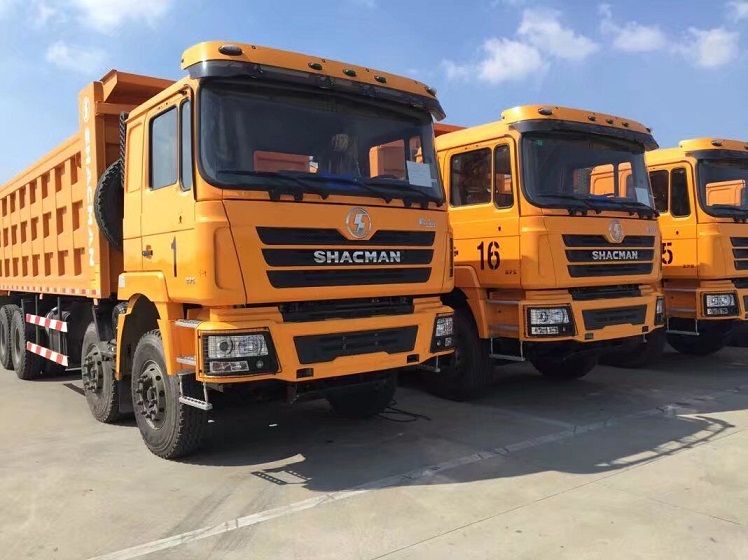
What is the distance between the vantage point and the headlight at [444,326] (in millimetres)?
5152

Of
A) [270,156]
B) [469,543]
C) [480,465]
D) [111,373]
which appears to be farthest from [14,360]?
[469,543]

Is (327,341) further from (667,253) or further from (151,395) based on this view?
(667,253)

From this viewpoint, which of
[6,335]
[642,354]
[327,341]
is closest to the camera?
[327,341]

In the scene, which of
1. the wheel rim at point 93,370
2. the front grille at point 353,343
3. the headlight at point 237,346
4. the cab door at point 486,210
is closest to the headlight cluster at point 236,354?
the headlight at point 237,346

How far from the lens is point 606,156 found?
6.95 meters

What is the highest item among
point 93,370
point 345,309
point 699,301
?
point 345,309

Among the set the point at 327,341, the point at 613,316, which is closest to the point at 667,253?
the point at 613,316

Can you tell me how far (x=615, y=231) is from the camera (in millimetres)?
6684

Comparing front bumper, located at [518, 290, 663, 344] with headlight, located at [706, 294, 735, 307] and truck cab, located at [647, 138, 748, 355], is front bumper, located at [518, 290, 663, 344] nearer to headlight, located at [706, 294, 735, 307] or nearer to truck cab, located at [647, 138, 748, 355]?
headlight, located at [706, 294, 735, 307]

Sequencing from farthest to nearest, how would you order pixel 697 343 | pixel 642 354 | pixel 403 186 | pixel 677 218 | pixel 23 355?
1. pixel 697 343
2. pixel 23 355
3. pixel 642 354
4. pixel 677 218
5. pixel 403 186

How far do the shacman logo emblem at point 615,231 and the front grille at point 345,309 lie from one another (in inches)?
105

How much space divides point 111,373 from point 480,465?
352cm

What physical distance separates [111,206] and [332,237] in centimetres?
234

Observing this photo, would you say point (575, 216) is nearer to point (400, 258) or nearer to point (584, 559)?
point (400, 258)
